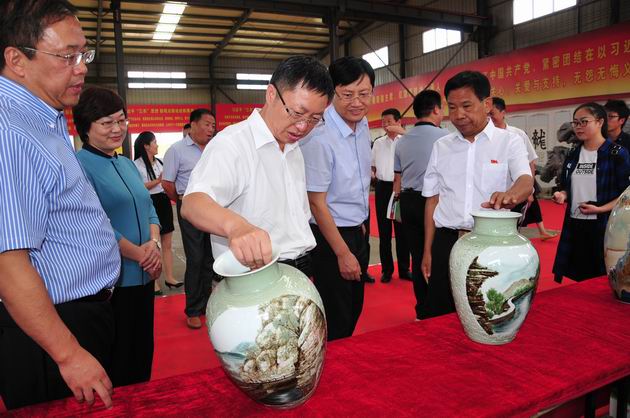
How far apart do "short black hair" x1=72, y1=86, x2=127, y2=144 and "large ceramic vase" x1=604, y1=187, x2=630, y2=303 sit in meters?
1.66

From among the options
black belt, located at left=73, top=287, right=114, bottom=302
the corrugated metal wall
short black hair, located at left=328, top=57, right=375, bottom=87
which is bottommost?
black belt, located at left=73, top=287, right=114, bottom=302

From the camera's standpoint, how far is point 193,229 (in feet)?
9.38

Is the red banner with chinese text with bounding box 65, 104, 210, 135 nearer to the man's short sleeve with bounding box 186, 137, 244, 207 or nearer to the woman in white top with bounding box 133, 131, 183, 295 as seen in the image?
the woman in white top with bounding box 133, 131, 183, 295

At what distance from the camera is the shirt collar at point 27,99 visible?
0.95 m

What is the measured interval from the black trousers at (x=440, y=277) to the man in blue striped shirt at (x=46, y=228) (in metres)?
1.35

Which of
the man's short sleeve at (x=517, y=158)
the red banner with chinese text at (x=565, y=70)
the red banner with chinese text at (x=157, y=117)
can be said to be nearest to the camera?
the man's short sleeve at (x=517, y=158)

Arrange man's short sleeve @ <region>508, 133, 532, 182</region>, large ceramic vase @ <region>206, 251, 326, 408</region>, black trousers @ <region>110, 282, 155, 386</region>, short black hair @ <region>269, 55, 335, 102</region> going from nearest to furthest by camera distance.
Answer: large ceramic vase @ <region>206, 251, 326, 408</region>
short black hair @ <region>269, 55, 335, 102</region>
black trousers @ <region>110, 282, 155, 386</region>
man's short sleeve @ <region>508, 133, 532, 182</region>

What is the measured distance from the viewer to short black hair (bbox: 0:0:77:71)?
0.96m

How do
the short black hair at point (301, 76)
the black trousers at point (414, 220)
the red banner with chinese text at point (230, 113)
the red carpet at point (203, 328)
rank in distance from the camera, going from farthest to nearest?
1. the red banner with chinese text at point (230, 113)
2. the black trousers at point (414, 220)
3. the red carpet at point (203, 328)
4. the short black hair at point (301, 76)

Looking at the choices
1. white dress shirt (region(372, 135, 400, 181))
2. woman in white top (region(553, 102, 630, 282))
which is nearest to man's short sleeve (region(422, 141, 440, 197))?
woman in white top (region(553, 102, 630, 282))

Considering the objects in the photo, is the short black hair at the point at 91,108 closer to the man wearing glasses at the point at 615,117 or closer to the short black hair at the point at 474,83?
the short black hair at the point at 474,83

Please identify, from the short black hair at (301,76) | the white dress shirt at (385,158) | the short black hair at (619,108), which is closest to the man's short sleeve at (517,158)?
the short black hair at (301,76)

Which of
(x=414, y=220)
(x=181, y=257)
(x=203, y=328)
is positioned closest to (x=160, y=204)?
(x=203, y=328)

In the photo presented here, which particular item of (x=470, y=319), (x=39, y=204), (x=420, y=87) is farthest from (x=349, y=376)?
(x=420, y=87)
